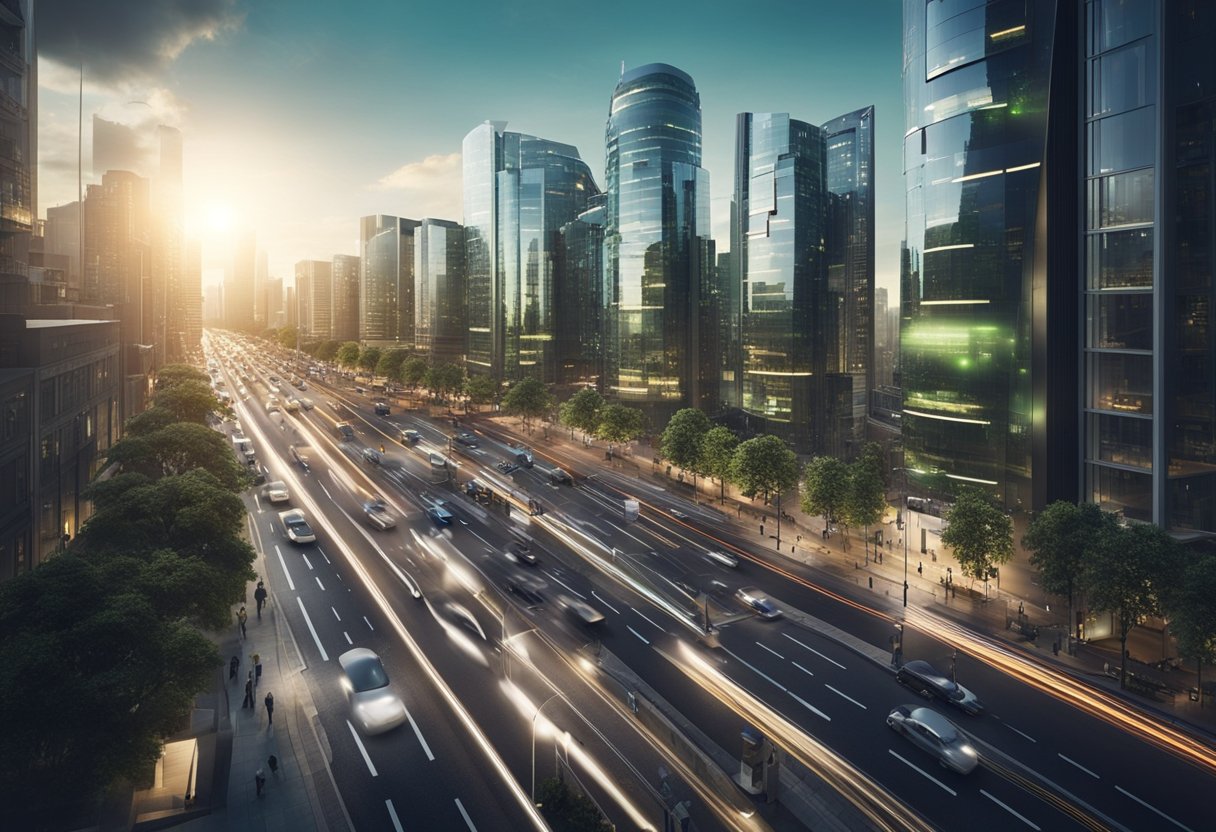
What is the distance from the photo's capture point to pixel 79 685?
69.0 feet

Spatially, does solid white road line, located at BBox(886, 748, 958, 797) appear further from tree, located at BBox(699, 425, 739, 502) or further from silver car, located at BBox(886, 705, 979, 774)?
tree, located at BBox(699, 425, 739, 502)

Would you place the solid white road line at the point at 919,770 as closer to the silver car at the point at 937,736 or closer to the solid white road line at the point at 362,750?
the silver car at the point at 937,736

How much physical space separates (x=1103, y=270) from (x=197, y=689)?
2849 inches

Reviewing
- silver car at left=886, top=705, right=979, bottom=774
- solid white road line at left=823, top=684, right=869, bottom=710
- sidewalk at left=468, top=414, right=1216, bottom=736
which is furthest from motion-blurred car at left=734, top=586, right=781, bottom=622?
silver car at left=886, top=705, right=979, bottom=774

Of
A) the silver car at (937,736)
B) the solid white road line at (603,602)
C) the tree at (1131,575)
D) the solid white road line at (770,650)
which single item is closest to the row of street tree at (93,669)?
the solid white road line at (603,602)

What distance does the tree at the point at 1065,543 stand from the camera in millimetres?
42438

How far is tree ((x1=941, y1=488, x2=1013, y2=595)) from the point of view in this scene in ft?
159

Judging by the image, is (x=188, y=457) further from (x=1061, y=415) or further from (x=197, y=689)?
(x=1061, y=415)

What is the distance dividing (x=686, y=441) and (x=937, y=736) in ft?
180

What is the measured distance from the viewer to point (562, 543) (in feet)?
192

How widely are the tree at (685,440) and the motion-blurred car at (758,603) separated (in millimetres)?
33355

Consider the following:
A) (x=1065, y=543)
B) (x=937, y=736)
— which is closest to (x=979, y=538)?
(x=1065, y=543)

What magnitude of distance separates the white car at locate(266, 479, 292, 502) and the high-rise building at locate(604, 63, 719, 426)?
2872 inches

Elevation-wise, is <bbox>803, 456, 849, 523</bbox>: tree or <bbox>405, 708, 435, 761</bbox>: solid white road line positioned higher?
<bbox>803, 456, 849, 523</bbox>: tree
